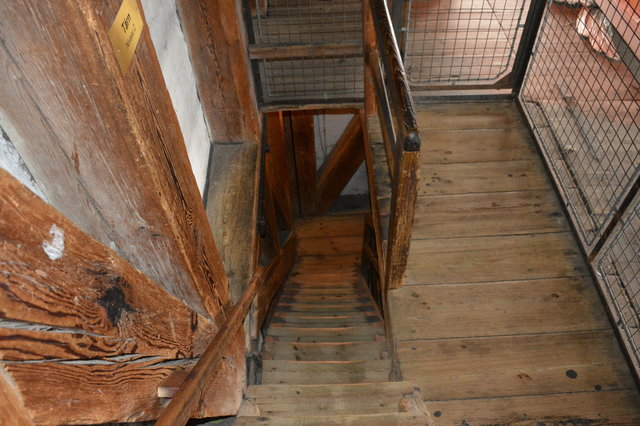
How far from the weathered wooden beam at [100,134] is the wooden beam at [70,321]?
24 centimetres

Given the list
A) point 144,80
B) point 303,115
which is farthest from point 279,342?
point 303,115

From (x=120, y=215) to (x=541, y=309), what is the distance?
2.26 m

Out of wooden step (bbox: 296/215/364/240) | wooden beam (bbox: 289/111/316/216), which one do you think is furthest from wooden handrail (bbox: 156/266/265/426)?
wooden step (bbox: 296/215/364/240)

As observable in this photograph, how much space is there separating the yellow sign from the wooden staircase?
1.61 meters

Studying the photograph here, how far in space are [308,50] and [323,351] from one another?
211cm

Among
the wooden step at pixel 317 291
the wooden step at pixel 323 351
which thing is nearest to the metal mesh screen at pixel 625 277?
the wooden step at pixel 323 351

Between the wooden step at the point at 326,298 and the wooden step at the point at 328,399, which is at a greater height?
the wooden step at the point at 326,298

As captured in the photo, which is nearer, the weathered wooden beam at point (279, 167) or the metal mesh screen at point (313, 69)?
the metal mesh screen at point (313, 69)

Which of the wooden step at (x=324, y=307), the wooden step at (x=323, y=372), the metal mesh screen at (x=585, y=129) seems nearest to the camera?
the metal mesh screen at (x=585, y=129)

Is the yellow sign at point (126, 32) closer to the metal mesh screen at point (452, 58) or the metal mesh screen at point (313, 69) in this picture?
the metal mesh screen at point (313, 69)

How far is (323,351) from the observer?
3.65 metres

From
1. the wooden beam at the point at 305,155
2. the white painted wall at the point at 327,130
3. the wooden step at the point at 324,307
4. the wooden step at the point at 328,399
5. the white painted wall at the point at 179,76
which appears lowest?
Answer: the wooden step at the point at 328,399

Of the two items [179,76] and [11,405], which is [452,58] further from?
[11,405]

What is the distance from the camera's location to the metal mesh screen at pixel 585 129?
9.08 ft
